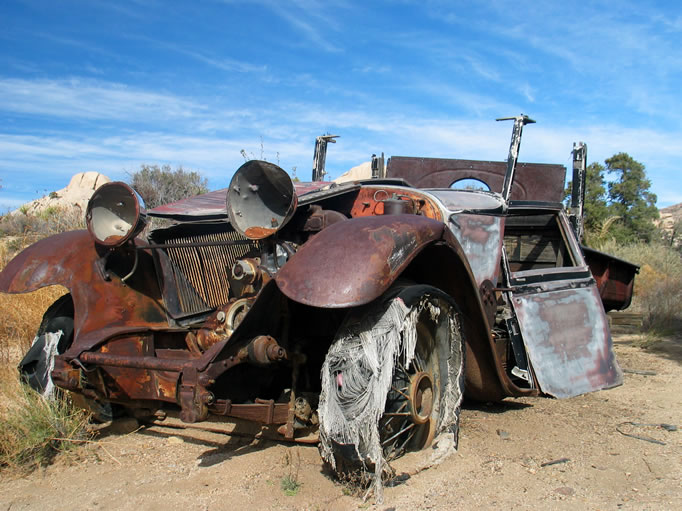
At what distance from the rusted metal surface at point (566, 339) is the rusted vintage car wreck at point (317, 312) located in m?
0.01

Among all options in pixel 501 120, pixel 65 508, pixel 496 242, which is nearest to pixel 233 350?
pixel 65 508

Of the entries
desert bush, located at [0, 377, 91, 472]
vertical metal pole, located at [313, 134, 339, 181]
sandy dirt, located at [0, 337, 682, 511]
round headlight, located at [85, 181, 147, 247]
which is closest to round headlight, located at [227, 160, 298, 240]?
A: round headlight, located at [85, 181, 147, 247]

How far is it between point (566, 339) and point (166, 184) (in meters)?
13.0

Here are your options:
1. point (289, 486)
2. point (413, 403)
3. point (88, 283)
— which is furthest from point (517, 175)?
point (289, 486)

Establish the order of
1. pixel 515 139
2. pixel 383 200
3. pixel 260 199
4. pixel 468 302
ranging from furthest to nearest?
pixel 515 139 < pixel 383 200 < pixel 468 302 < pixel 260 199

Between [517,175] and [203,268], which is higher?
[517,175]

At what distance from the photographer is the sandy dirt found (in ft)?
8.62

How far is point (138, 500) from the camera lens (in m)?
2.66

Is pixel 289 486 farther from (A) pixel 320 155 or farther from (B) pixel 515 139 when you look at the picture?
(A) pixel 320 155

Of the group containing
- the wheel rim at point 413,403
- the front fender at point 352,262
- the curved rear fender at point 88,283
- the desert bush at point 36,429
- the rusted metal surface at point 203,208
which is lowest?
the desert bush at point 36,429

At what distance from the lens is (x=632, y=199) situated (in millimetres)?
17047

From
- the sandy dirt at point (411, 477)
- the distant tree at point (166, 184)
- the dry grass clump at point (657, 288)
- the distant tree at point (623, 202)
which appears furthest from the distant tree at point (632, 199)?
the sandy dirt at point (411, 477)

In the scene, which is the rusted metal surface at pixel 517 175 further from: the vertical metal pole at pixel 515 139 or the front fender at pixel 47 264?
the front fender at pixel 47 264

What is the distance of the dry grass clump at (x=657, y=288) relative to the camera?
28.0 feet
